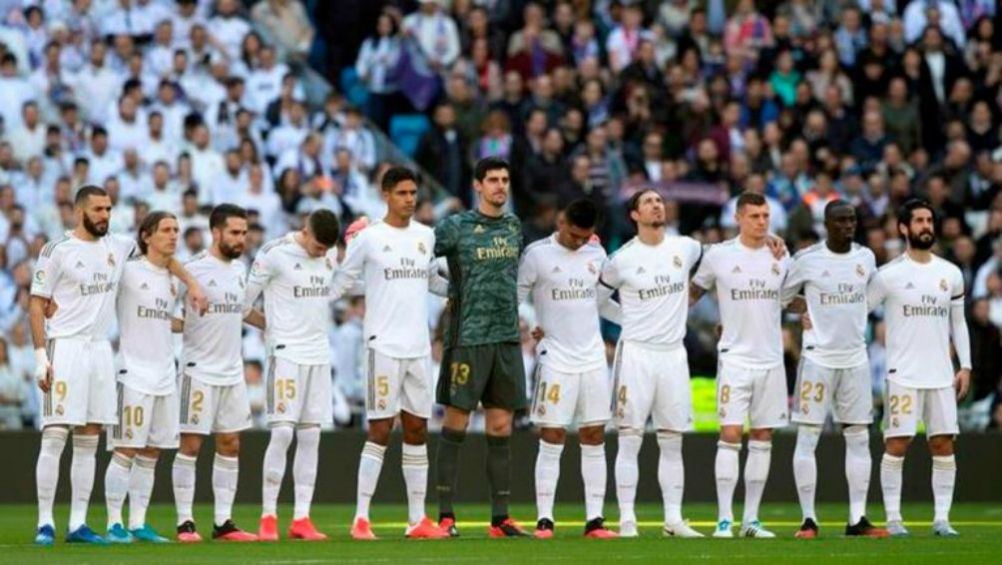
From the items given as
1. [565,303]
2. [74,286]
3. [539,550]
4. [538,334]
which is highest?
[565,303]

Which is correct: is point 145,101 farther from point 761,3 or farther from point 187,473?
point 187,473

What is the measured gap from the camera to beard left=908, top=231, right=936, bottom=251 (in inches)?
867

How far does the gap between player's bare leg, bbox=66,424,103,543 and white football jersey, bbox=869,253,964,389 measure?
682 cm

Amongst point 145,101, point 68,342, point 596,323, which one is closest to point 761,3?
point 145,101

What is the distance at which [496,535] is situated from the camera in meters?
21.3

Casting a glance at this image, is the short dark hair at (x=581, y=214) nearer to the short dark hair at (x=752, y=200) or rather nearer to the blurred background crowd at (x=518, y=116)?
the short dark hair at (x=752, y=200)

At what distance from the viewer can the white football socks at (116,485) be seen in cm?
2095

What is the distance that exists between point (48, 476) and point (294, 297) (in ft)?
8.39

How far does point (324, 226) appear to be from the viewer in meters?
21.4

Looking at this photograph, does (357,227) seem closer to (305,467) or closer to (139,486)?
(305,467)

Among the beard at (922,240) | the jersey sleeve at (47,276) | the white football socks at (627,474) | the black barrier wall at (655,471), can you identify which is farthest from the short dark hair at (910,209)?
the jersey sleeve at (47,276)

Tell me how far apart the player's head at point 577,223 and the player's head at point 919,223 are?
2.71m

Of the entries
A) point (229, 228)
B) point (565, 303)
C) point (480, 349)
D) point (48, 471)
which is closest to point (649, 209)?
point (565, 303)

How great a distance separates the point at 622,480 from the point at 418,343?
2.07 metres
